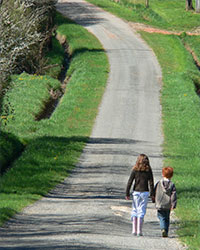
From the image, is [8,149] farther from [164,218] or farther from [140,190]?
[164,218]

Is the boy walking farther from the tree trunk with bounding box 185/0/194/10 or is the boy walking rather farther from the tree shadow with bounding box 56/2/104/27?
the tree trunk with bounding box 185/0/194/10

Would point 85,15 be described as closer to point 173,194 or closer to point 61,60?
point 61,60

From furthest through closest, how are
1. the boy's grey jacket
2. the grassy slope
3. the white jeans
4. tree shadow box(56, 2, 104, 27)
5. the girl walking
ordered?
tree shadow box(56, 2, 104, 27), the grassy slope, the white jeans, the girl walking, the boy's grey jacket

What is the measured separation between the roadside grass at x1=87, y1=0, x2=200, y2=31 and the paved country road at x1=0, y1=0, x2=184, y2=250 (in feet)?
58.1

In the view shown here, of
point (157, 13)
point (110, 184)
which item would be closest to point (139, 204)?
point (110, 184)

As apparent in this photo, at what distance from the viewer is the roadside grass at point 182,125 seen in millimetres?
16781

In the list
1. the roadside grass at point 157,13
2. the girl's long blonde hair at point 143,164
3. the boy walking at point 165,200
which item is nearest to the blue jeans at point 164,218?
the boy walking at point 165,200

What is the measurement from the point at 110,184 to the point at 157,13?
62566mm

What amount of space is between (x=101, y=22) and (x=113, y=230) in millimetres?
59607

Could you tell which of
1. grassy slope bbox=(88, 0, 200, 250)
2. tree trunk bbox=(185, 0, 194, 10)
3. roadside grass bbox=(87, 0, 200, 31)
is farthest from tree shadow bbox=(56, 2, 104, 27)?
tree trunk bbox=(185, 0, 194, 10)

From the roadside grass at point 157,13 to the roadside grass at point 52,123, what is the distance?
12.4 metres

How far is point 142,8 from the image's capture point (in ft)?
272

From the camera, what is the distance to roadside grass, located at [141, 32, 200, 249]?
16781mm

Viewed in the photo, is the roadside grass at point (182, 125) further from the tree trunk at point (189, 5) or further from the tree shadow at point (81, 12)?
the tree trunk at point (189, 5)
